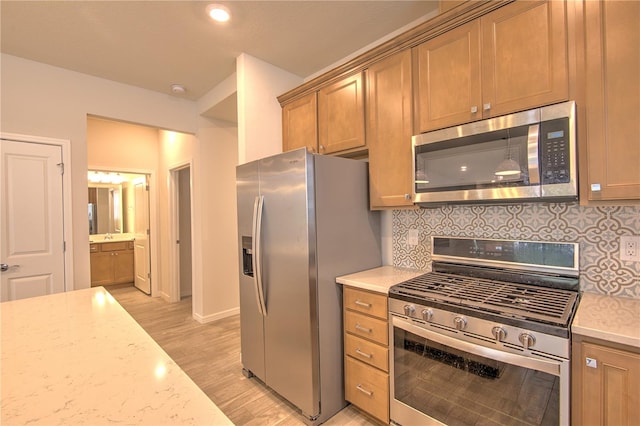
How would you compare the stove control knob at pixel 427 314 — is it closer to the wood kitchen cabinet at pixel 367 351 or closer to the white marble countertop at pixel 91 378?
the wood kitchen cabinet at pixel 367 351

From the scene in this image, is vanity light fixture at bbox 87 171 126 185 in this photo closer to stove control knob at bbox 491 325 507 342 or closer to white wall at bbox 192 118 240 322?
white wall at bbox 192 118 240 322

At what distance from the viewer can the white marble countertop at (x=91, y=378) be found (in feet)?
2.29

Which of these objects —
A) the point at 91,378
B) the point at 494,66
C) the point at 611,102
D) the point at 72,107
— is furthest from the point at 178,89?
the point at 611,102

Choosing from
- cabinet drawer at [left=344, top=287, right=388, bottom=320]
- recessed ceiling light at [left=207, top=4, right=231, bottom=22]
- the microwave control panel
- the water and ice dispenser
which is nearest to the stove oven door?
cabinet drawer at [left=344, top=287, right=388, bottom=320]

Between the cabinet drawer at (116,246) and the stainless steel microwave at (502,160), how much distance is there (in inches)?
228

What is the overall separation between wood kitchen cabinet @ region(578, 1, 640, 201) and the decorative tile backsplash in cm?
30

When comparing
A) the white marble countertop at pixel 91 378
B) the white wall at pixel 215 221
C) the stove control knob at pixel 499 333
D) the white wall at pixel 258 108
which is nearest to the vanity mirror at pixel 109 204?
the white wall at pixel 215 221

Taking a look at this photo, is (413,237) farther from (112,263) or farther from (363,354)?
(112,263)

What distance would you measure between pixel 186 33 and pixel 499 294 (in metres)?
2.85

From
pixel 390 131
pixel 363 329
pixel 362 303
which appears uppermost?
pixel 390 131

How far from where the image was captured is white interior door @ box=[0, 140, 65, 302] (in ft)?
8.43


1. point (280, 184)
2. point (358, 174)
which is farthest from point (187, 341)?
point (358, 174)

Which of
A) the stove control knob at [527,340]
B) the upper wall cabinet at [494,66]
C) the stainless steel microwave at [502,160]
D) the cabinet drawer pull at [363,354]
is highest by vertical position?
the upper wall cabinet at [494,66]

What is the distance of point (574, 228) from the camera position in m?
1.60
